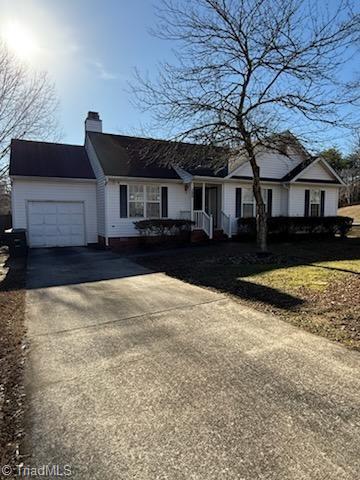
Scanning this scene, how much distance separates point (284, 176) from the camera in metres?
18.7

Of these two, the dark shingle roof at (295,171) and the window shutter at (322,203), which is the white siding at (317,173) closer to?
the dark shingle roof at (295,171)

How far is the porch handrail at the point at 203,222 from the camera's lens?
15.9m

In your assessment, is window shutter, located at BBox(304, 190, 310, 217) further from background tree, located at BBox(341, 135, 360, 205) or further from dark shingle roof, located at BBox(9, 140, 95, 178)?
background tree, located at BBox(341, 135, 360, 205)

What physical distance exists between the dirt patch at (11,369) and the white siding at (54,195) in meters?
8.02

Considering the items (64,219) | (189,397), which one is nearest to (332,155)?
(64,219)

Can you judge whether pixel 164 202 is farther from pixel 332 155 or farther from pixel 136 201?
pixel 332 155

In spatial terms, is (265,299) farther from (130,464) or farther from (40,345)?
(130,464)

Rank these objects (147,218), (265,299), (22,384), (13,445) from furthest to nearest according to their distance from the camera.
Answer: (147,218) < (265,299) < (22,384) < (13,445)

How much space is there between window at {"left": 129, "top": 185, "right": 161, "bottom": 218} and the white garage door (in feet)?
8.70

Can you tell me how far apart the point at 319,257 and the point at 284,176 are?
908cm

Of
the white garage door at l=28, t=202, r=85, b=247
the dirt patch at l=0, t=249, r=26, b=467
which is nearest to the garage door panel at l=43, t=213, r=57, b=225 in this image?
the white garage door at l=28, t=202, r=85, b=247

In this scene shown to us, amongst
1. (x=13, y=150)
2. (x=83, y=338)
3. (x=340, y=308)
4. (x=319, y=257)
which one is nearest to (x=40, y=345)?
(x=83, y=338)

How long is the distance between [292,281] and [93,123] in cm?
1472

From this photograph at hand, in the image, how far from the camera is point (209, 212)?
18578mm
